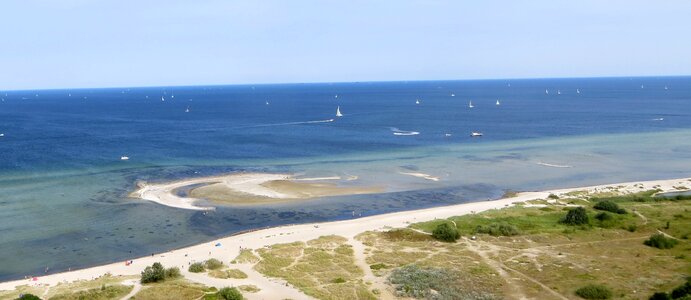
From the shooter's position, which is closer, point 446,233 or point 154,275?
point 154,275

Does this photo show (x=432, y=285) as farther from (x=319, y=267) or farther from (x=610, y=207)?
(x=610, y=207)

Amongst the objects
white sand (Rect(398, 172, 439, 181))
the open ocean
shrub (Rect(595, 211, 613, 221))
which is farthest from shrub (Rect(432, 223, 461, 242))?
white sand (Rect(398, 172, 439, 181))

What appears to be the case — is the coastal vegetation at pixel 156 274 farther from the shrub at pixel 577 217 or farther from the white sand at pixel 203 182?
the shrub at pixel 577 217

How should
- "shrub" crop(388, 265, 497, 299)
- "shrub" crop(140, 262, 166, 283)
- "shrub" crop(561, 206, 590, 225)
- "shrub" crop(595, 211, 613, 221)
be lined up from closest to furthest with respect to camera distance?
"shrub" crop(388, 265, 497, 299)
"shrub" crop(140, 262, 166, 283)
"shrub" crop(561, 206, 590, 225)
"shrub" crop(595, 211, 613, 221)

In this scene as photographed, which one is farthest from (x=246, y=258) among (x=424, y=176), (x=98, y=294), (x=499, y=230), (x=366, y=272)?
(x=424, y=176)

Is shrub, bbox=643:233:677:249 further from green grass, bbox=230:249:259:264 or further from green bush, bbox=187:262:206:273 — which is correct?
green bush, bbox=187:262:206:273

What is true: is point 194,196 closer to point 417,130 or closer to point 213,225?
point 213,225
